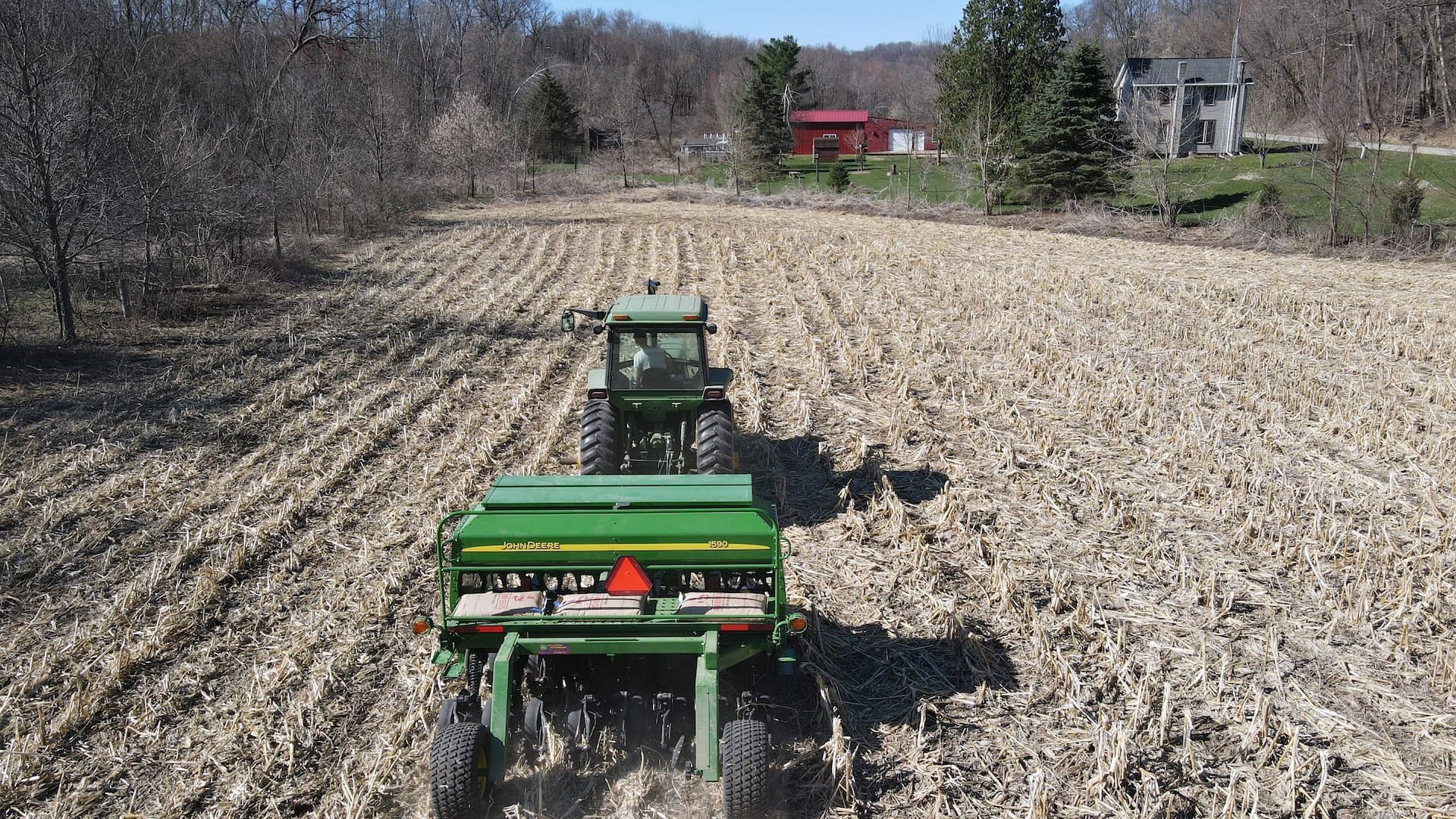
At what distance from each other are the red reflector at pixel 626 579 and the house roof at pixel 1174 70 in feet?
196

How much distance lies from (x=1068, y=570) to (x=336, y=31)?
46.7m

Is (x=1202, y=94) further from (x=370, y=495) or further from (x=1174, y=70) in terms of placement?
(x=370, y=495)

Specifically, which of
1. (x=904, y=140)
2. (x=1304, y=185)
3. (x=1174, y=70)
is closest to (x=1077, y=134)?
(x=1304, y=185)

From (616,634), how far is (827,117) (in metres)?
74.5

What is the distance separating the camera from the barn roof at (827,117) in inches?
2906

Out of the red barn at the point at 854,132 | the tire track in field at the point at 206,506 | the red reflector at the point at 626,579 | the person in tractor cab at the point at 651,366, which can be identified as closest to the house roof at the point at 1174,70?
the red barn at the point at 854,132

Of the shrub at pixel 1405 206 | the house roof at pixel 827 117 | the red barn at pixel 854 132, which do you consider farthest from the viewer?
the house roof at pixel 827 117

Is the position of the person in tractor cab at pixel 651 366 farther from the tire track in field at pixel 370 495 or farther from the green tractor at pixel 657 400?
the tire track in field at pixel 370 495

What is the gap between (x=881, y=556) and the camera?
908 centimetres

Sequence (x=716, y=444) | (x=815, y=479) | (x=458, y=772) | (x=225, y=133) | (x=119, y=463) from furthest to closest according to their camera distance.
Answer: (x=225, y=133)
(x=119, y=463)
(x=815, y=479)
(x=716, y=444)
(x=458, y=772)

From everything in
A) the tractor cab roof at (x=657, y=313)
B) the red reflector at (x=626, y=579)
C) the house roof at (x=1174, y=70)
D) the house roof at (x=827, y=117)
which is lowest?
the red reflector at (x=626, y=579)

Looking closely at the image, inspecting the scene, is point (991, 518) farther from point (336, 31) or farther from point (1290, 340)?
point (336, 31)

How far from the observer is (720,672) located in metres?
6.46

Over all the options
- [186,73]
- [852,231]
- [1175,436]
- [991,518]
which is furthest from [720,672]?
[186,73]
